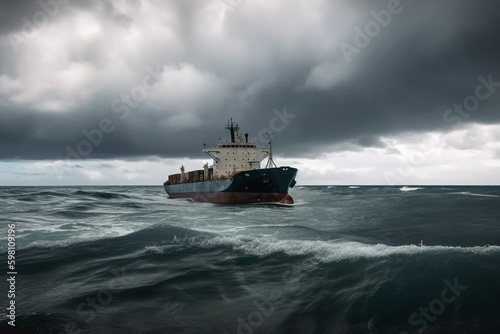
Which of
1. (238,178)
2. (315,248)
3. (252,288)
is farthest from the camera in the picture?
(238,178)

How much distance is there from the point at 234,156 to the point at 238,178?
12.2 metres

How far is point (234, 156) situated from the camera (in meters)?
52.9

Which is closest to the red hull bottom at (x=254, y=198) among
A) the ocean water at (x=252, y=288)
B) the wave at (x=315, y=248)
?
the wave at (x=315, y=248)

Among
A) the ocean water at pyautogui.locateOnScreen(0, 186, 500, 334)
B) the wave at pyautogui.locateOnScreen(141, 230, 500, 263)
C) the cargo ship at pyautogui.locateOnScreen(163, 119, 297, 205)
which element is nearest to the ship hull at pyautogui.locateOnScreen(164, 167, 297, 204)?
the cargo ship at pyautogui.locateOnScreen(163, 119, 297, 205)

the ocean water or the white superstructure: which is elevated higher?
the white superstructure

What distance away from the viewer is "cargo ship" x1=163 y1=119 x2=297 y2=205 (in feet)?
136

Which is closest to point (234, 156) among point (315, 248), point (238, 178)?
point (238, 178)

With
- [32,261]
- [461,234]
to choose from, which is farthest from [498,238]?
[32,261]

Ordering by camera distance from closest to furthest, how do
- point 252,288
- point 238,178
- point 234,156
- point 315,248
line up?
point 252,288 < point 315,248 < point 238,178 < point 234,156

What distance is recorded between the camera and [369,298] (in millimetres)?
8320

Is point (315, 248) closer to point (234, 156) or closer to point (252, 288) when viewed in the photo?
point (252, 288)

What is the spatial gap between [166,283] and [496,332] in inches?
351

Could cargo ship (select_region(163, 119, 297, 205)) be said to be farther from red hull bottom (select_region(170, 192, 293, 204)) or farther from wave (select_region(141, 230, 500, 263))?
wave (select_region(141, 230, 500, 263))

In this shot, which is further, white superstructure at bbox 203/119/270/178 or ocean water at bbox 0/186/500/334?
white superstructure at bbox 203/119/270/178
